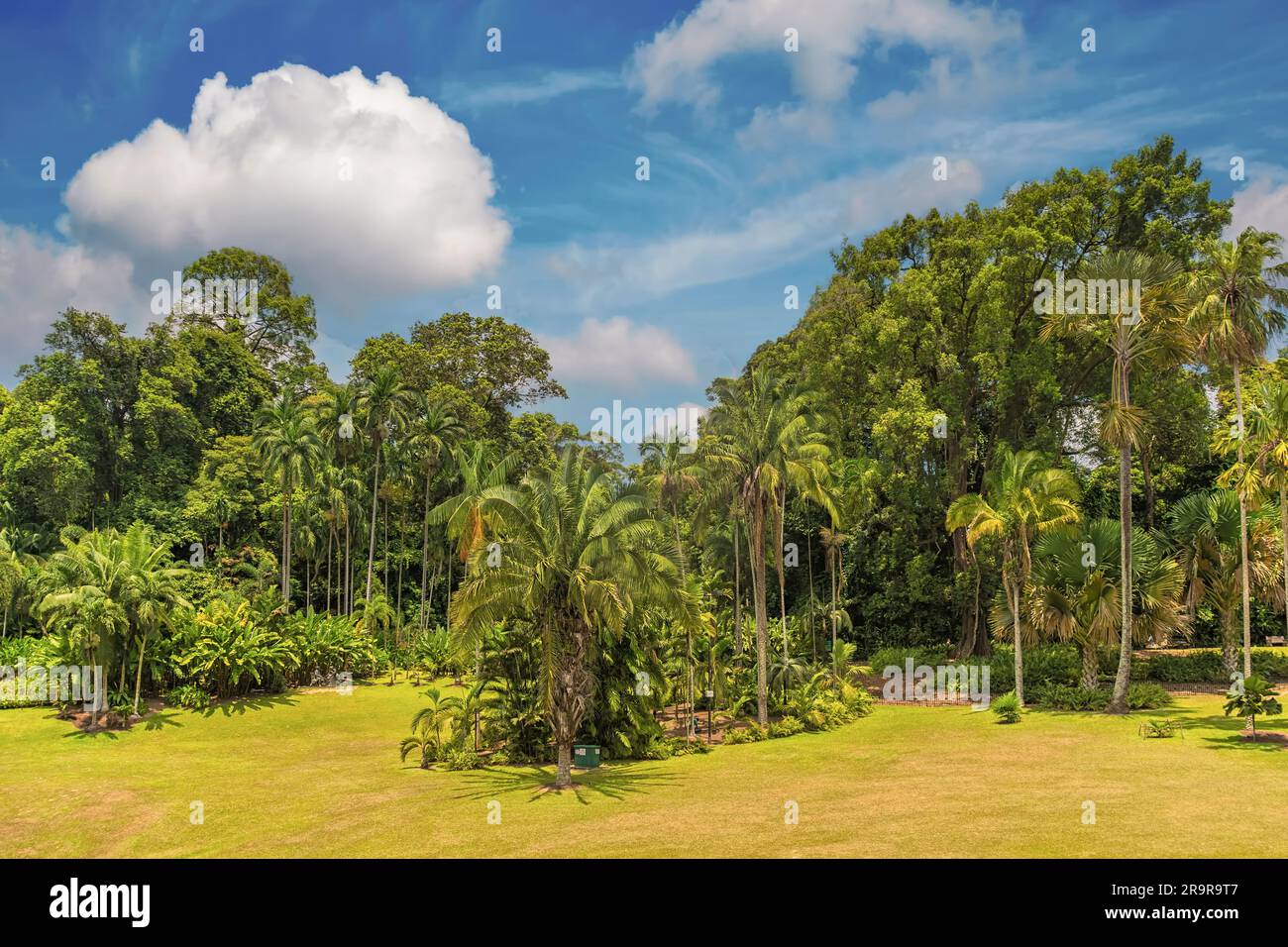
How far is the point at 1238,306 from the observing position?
80.6 ft

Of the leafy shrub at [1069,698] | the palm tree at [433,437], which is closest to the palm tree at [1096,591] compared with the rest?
the leafy shrub at [1069,698]

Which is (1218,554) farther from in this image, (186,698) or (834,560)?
(186,698)

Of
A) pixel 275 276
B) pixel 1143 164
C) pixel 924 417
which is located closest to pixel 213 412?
pixel 275 276

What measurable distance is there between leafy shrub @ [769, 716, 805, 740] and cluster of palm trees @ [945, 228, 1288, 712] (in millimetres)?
7520

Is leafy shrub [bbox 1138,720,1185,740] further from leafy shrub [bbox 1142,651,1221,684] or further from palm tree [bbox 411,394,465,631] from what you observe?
palm tree [bbox 411,394,465,631]

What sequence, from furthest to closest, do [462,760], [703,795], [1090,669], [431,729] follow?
[1090,669]
[431,729]
[462,760]
[703,795]

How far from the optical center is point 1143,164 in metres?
35.6

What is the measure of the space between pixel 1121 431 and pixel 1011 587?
20.8 ft

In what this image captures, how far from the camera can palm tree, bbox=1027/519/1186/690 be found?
27.6m

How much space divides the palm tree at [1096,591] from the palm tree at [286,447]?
1236 inches

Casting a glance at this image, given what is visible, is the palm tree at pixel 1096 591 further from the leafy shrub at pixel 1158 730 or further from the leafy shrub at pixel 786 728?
the leafy shrub at pixel 786 728

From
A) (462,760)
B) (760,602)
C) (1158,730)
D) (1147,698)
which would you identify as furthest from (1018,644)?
(462,760)

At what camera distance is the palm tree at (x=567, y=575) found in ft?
64.3

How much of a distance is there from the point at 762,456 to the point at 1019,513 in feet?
27.7
